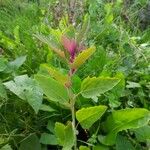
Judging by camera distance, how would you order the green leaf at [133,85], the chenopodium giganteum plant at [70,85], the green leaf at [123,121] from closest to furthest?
the chenopodium giganteum plant at [70,85]
the green leaf at [123,121]
the green leaf at [133,85]

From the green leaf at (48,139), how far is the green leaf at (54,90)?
245mm

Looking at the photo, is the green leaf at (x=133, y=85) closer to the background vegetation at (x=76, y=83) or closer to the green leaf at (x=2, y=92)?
the background vegetation at (x=76, y=83)

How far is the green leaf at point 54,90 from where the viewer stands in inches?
44.4

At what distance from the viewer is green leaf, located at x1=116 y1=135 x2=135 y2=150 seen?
1.35 meters

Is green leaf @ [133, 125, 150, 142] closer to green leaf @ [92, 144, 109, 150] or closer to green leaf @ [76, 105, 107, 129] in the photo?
green leaf @ [92, 144, 109, 150]

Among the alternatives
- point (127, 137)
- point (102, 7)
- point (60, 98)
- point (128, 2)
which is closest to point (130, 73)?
point (127, 137)

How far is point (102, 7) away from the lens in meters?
2.33

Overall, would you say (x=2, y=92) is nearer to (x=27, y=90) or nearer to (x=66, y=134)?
(x=27, y=90)

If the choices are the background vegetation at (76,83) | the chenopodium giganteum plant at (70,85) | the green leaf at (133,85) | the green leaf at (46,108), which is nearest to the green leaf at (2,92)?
the background vegetation at (76,83)

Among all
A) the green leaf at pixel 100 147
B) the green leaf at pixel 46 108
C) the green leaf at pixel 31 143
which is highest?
the green leaf at pixel 46 108

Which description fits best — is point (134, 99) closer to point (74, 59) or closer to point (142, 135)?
point (142, 135)

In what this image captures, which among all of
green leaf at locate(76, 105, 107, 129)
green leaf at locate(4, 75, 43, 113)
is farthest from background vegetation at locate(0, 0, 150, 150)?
green leaf at locate(76, 105, 107, 129)

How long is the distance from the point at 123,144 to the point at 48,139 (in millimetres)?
223

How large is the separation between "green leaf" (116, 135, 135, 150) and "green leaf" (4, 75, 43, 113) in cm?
26
